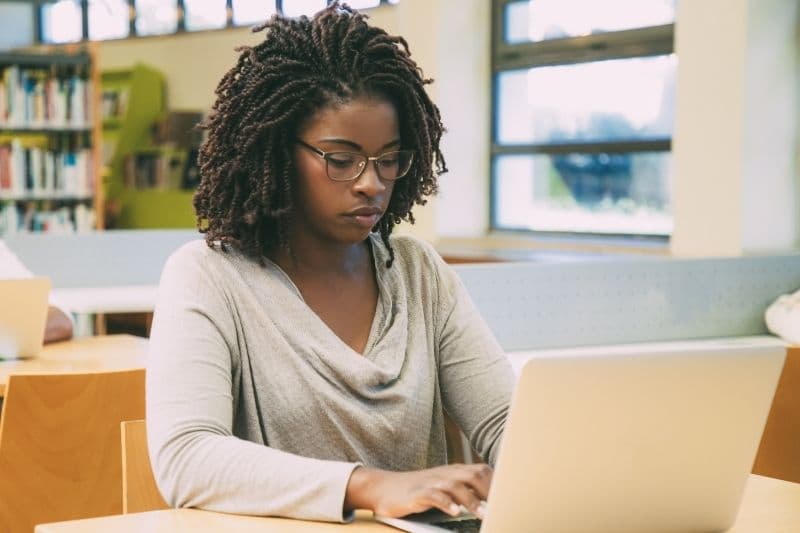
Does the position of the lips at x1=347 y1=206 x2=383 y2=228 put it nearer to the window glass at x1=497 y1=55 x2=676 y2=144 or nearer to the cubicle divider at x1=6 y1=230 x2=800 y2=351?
the cubicle divider at x1=6 y1=230 x2=800 y2=351

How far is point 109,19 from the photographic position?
9367mm

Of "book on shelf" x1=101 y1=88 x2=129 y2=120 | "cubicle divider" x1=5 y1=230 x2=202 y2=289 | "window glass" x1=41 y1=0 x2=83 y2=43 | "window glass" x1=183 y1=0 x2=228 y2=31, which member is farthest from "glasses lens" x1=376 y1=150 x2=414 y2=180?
"window glass" x1=41 y1=0 x2=83 y2=43

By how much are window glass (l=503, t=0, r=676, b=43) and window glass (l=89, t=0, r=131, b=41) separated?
4.15 m

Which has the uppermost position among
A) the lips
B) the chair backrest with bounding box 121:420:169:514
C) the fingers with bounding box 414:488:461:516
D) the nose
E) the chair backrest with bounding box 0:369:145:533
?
the nose

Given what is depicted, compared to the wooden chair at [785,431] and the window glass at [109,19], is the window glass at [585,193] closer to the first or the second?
the wooden chair at [785,431]

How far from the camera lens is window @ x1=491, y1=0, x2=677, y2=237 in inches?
216

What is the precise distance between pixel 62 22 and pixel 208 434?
9380mm

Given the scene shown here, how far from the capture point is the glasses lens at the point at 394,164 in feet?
4.61

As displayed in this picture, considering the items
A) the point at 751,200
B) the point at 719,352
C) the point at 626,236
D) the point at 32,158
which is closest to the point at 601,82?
the point at 626,236

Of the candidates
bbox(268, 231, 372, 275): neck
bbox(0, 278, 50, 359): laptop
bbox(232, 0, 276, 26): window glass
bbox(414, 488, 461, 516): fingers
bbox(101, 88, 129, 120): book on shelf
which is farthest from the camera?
bbox(101, 88, 129, 120): book on shelf

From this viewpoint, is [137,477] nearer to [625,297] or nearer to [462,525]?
[462,525]

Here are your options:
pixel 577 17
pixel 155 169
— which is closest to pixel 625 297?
pixel 577 17

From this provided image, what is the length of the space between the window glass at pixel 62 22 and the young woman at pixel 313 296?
876 centimetres

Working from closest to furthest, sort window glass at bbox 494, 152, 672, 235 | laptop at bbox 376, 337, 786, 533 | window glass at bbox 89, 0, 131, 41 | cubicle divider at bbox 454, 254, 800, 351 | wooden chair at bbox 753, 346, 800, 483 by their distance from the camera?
1. laptop at bbox 376, 337, 786, 533
2. wooden chair at bbox 753, 346, 800, 483
3. cubicle divider at bbox 454, 254, 800, 351
4. window glass at bbox 494, 152, 672, 235
5. window glass at bbox 89, 0, 131, 41
